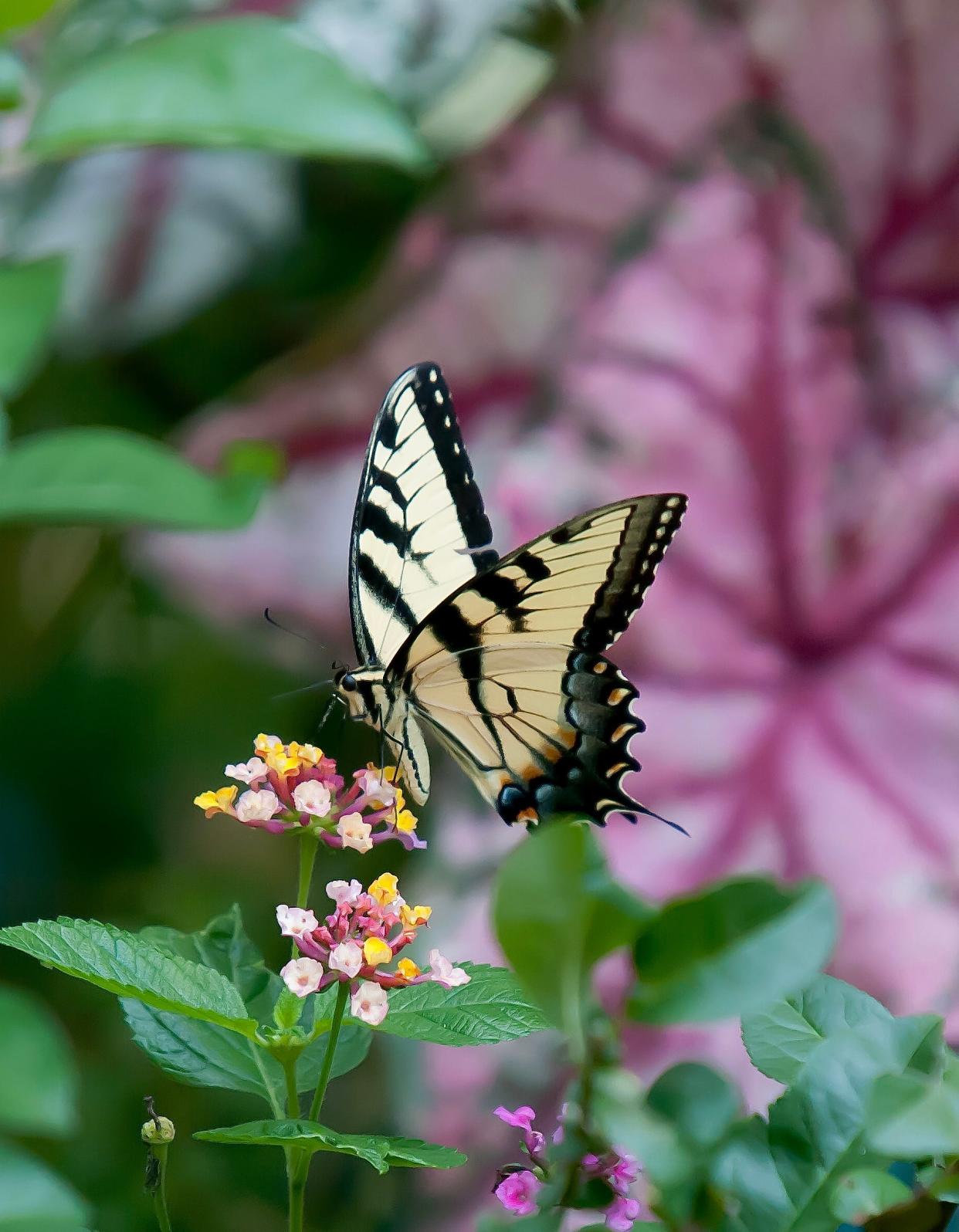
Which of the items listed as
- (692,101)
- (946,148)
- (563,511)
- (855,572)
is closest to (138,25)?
(692,101)

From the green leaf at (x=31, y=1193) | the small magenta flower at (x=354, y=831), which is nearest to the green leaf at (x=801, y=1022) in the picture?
the small magenta flower at (x=354, y=831)

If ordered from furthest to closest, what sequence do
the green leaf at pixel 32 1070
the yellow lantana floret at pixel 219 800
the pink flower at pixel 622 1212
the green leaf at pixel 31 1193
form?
1. the green leaf at pixel 32 1070
2. the green leaf at pixel 31 1193
3. the yellow lantana floret at pixel 219 800
4. the pink flower at pixel 622 1212

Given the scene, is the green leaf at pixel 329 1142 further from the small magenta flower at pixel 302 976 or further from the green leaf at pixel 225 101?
the green leaf at pixel 225 101

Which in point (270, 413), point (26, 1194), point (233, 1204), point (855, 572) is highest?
point (270, 413)

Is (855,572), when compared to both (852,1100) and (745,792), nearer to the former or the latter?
(745,792)

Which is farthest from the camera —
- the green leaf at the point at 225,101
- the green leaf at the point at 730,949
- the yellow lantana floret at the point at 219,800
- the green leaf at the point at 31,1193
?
the green leaf at the point at 225,101

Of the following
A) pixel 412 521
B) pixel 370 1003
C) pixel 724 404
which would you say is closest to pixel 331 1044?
pixel 370 1003
